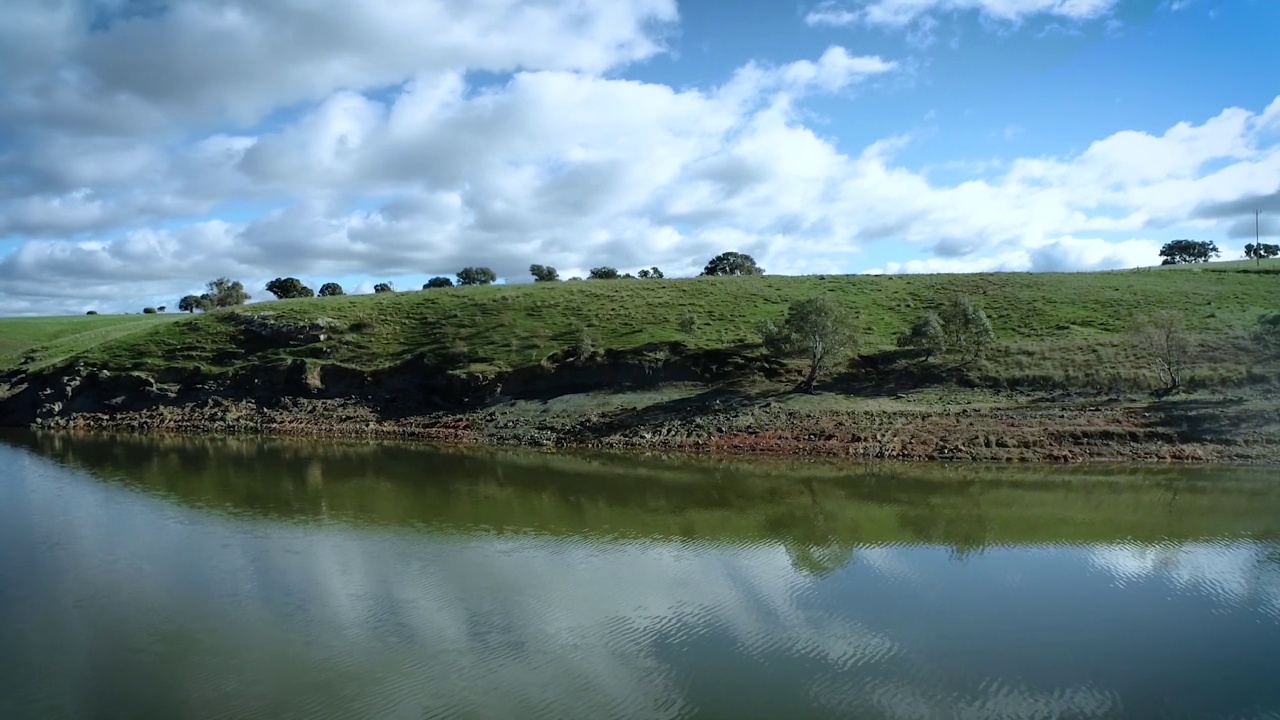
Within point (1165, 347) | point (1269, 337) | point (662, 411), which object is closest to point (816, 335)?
point (662, 411)

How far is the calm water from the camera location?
13914 mm

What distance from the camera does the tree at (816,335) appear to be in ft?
161

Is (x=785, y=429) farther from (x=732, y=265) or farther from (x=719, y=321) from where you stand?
(x=732, y=265)

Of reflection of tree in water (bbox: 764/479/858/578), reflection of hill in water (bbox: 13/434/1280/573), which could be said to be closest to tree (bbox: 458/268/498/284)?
reflection of hill in water (bbox: 13/434/1280/573)

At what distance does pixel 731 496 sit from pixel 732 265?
85457 millimetres

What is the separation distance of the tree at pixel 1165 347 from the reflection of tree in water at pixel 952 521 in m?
21.8

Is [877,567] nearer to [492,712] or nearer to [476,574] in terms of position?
[476,574]

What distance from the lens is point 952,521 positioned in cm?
2688

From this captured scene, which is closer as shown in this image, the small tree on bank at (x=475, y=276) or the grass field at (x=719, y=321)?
the grass field at (x=719, y=321)

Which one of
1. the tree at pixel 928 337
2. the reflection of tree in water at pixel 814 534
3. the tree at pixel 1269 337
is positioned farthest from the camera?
the tree at pixel 928 337

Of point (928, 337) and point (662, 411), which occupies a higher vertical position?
point (928, 337)

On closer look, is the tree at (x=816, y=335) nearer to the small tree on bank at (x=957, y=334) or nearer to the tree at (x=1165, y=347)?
the small tree on bank at (x=957, y=334)

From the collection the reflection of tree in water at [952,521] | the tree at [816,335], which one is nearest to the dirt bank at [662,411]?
the tree at [816,335]

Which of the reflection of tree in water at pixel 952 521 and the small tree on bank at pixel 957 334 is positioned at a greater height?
the small tree on bank at pixel 957 334
